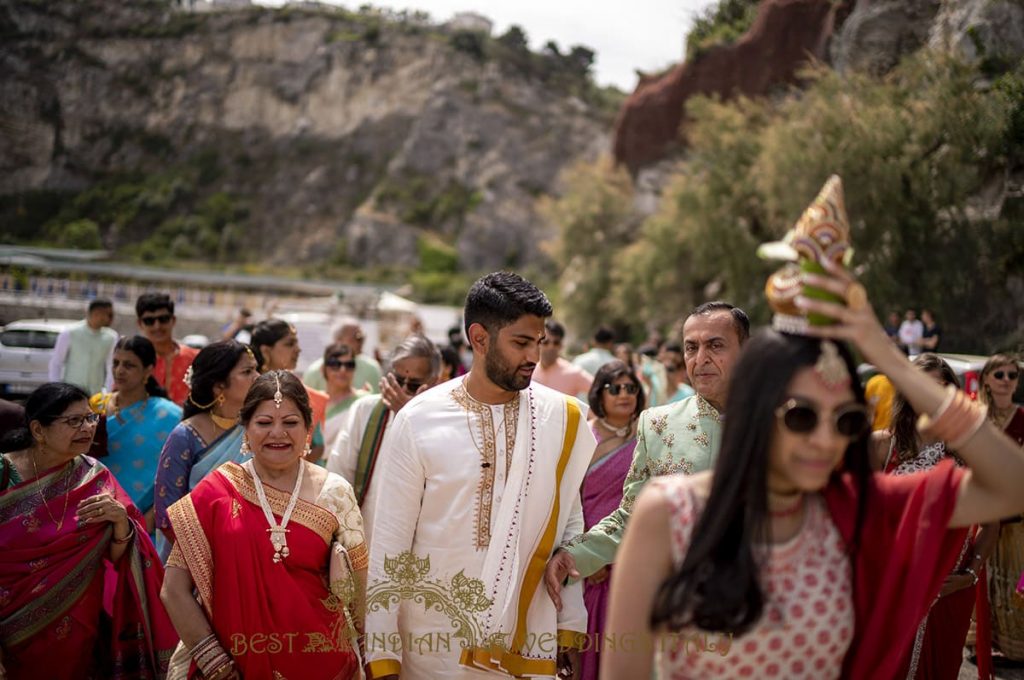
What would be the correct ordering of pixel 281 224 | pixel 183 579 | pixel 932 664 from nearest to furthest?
pixel 183 579 < pixel 932 664 < pixel 281 224

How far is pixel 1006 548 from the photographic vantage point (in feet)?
18.2

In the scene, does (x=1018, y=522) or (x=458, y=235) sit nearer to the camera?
(x=1018, y=522)

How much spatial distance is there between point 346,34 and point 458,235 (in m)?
23.2

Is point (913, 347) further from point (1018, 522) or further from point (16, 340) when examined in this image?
point (16, 340)

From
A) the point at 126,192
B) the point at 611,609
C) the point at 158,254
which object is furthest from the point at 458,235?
the point at 611,609

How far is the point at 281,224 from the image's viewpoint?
234ft

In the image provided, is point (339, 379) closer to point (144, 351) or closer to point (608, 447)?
point (144, 351)

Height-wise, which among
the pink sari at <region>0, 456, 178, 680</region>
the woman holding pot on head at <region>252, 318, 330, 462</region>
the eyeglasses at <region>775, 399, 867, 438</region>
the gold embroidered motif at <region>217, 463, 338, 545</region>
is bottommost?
the pink sari at <region>0, 456, 178, 680</region>

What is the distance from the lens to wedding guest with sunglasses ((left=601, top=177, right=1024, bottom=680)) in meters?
1.81

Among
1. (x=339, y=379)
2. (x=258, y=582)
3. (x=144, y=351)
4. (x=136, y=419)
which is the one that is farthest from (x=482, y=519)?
(x=339, y=379)

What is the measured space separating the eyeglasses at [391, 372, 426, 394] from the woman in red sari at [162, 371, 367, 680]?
4.69ft

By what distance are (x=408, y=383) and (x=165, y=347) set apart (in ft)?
8.10

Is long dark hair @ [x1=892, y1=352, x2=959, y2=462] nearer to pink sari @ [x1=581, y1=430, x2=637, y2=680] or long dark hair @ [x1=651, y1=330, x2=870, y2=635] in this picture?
pink sari @ [x1=581, y1=430, x2=637, y2=680]

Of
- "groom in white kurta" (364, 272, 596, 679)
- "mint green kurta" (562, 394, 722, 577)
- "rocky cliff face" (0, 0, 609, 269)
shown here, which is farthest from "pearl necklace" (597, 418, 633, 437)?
"rocky cliff face" (0, 0, 609, 269)
